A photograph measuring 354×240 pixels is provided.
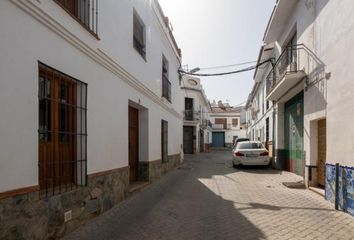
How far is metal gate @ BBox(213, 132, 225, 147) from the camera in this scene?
167ft

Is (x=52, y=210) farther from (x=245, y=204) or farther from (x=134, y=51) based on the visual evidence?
(x=134, y=51)

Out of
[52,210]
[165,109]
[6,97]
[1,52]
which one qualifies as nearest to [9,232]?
[52,210]

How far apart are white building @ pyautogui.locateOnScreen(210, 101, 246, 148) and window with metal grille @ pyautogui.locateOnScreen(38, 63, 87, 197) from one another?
1789 inches

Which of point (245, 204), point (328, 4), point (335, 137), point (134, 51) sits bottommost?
point (245, 204)

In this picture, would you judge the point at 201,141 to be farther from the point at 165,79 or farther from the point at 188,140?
the point at 165,79

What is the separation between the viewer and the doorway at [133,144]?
9.16 m

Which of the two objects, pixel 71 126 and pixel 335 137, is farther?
pixel 335 137

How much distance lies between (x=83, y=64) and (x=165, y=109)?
784 cm

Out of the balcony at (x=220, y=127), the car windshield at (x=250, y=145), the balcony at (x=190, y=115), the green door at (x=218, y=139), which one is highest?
the balcony at (x=190, y=115)

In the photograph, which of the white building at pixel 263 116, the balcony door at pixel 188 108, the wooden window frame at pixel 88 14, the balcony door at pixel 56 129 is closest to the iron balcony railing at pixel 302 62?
the white building at pixel 263 116

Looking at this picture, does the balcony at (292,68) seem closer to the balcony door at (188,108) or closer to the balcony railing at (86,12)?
the balcony railing at (86,12)

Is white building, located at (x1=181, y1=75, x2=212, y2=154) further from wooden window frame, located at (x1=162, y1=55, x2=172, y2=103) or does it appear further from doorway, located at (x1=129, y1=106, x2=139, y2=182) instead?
doorway, located at (x1=129, y1=106, x2=139, y2=182)

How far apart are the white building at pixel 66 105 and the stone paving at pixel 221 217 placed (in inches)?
22.3

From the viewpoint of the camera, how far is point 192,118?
1171 inches
